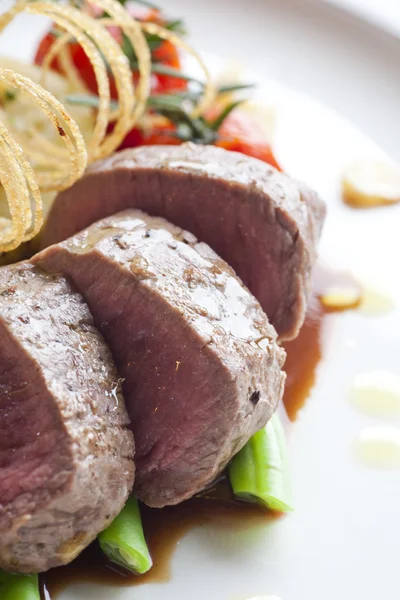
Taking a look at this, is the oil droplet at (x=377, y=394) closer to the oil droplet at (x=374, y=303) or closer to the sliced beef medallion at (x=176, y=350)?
the oil droplet at (x=374, y=303)

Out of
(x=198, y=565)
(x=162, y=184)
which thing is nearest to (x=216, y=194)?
(x=162, y=184)

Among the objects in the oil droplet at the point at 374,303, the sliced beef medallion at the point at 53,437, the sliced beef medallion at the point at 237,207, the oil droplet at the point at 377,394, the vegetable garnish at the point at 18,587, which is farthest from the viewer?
the oil droplet at the point at 374,303

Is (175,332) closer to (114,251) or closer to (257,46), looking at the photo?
(114,251)

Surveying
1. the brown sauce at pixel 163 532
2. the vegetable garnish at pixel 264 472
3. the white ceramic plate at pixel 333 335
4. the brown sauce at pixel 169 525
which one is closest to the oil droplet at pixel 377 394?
the white ceramic plate at pixel 333 335

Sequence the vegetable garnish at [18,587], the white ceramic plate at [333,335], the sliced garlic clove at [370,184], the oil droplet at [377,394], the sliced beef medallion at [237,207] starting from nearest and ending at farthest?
the vegetable garnish at [18,587], the white ceramic plate at [333,335], the sliced beef medallion at [237,207], the oil droplet at [377,394], the sliced garlic clove at [370,184]

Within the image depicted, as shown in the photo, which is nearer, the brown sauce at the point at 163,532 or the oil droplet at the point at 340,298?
the brown sauce at the point at 163,532

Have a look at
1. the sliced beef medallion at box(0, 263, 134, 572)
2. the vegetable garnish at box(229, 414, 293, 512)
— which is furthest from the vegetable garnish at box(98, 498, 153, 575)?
the vegetable garnish at box(229, 414, 293, 512)
